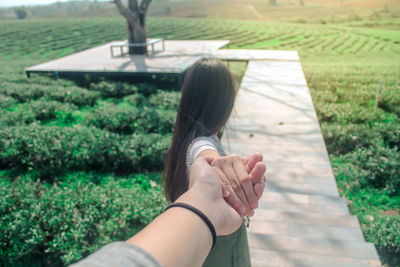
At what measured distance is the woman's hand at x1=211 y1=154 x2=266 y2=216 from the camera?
2.98 ft

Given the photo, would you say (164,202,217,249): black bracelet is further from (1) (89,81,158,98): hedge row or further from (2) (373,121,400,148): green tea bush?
(1) (89,81,158,98): hedge row

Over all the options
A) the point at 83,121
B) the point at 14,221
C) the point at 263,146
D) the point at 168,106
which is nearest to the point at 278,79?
the point at 168,106

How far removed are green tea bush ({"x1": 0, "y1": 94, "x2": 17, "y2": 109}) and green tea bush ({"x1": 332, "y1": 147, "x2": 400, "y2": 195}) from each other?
626 centimetres

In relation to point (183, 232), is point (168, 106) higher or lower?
lower

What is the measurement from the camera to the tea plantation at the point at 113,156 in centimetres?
260

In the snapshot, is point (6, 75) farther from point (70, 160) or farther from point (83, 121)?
point (70, 160)

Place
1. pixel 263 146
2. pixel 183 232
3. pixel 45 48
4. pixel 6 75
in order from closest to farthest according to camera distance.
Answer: pixel 183 232, pixel 263 146, pixel 6 75, pixel 45 48

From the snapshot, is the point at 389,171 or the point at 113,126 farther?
the point at 113,126

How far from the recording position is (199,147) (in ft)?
4.07

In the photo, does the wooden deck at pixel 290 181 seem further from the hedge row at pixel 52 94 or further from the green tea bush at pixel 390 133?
the hedge row at pixel 52 94

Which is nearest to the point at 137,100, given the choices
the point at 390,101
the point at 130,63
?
the point at 130,63

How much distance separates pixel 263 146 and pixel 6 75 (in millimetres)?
8322

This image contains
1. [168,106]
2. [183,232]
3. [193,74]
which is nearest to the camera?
[183,232]

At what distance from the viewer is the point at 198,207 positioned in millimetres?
660
